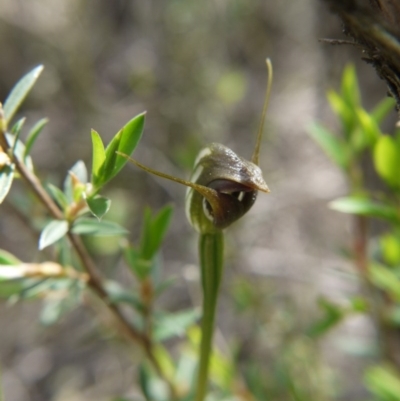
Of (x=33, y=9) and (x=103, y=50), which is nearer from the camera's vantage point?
(x=33, y=9)

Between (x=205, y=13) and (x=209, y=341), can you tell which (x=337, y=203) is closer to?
(x=209, y=341)

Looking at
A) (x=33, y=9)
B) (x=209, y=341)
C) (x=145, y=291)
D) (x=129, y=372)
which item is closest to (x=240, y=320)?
(x=129, y=372)

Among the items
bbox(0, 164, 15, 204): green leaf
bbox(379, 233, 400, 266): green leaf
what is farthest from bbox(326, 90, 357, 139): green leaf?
bbox(0, 164, 15, 204): green leaf

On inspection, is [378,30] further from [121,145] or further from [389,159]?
[389,159]

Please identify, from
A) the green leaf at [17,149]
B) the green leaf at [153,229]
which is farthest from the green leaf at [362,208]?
the green leaf at [17,149]

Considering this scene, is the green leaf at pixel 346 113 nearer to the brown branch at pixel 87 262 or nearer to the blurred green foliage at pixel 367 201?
the blurred green foliage at pixel 367 201

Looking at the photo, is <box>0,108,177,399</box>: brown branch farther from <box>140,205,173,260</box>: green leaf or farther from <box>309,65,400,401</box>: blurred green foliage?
<box>309,65,400,401</box>: blurred green foliage

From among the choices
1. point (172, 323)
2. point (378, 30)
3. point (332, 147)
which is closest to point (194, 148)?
point (332, 147)
